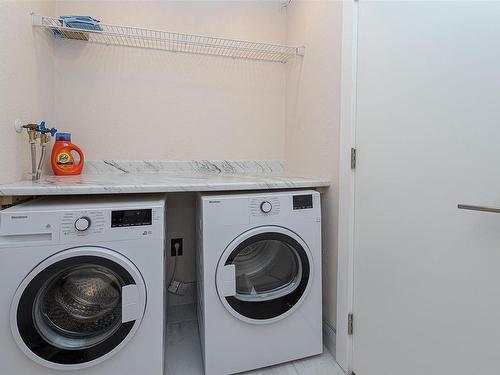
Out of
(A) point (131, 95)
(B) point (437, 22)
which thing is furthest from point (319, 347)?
(A) point (131, 95)

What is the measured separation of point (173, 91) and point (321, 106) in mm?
1129

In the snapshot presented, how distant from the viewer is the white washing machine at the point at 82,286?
1082 mm

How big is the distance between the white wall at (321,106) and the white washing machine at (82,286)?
93 cm

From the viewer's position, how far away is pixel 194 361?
1.52 meters

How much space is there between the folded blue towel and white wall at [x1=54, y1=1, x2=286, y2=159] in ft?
0.74

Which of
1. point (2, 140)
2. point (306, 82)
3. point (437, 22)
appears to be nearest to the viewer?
point (437, 22)

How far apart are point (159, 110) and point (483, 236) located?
2.01 m

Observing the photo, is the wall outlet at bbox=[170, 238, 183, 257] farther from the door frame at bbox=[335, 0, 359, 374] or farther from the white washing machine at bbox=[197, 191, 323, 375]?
Answer: the door frame at bbox=[335, 0, 359, 374]

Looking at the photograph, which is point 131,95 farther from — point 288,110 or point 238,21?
point 288,110

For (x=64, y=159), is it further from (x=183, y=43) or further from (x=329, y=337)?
(x=329, y=337)

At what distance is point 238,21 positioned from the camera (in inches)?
86.0

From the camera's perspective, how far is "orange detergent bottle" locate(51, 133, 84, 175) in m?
1.72

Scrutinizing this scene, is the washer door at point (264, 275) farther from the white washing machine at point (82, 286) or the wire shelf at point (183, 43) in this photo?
the wire shelf at point (183, 43)

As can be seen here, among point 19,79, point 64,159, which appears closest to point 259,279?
point 64,159
